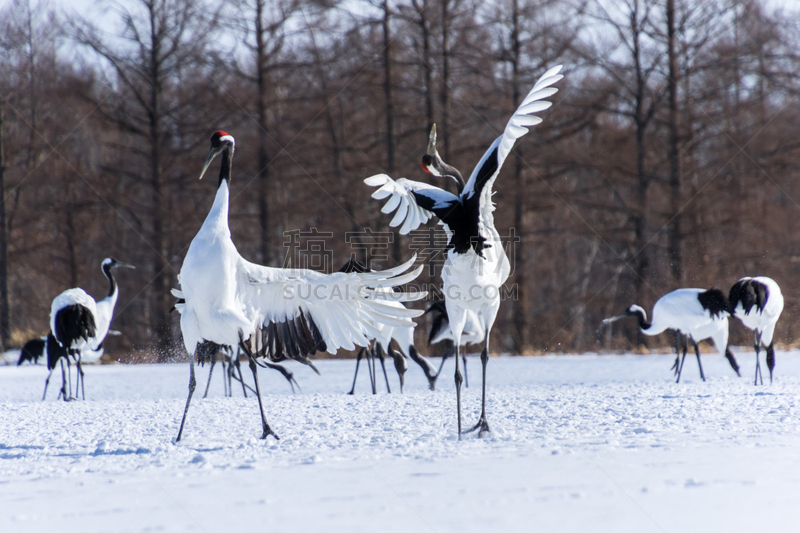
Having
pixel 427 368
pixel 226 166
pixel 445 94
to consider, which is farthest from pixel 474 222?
pixel 445 94

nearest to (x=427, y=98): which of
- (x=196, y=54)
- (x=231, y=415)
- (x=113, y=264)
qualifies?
(x=196, y=54)

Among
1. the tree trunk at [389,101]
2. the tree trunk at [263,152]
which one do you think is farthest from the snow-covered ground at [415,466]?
the tree trunk at [263,152]

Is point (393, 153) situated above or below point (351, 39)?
below

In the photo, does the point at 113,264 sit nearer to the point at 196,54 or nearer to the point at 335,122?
the point at 196,54

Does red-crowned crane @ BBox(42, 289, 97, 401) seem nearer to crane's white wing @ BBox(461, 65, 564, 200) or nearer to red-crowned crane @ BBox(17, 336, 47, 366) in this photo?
red-crowned crane @ BBox(17, 336, 47, 366)

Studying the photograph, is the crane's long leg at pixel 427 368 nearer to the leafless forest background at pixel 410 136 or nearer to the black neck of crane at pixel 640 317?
the black neck of crane at pixel 640 317

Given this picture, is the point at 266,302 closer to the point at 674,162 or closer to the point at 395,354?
the point at 395,354

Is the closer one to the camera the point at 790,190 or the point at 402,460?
the point at 402,460

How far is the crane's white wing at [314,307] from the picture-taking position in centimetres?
574

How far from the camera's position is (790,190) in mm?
19938

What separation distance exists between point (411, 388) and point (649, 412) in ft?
16.4

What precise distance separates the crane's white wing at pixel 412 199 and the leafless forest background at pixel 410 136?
1340 centimetres

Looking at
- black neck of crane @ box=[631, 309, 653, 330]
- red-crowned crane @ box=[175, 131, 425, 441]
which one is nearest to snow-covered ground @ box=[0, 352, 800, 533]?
red-crowned crane @ box=[175, 131, 425, 441]

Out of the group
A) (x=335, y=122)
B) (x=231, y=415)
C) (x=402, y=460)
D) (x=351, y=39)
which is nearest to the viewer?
(x=402, y=460)
